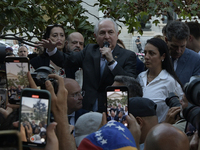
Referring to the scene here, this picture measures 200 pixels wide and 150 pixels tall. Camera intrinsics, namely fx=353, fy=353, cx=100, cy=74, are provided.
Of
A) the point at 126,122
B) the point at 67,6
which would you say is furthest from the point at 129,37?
the point at 126,122

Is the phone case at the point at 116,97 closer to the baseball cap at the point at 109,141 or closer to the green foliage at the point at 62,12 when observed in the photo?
the baseball cap at the point at 109,141

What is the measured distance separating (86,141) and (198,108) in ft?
2.89

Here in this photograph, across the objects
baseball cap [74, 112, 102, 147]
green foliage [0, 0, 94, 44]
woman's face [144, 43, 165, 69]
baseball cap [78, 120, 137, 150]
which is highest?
green foliage [0, 0, 94, 44]

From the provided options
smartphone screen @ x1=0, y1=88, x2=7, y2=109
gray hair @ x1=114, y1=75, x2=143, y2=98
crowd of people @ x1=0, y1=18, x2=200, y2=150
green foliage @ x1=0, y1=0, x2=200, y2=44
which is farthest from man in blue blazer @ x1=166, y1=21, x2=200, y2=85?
smartphone screen @ x1=0, y1=88, x2=7, y2=109

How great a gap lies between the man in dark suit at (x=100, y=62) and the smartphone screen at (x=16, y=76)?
148cm

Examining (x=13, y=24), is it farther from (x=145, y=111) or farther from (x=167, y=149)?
(x=167, y=149)

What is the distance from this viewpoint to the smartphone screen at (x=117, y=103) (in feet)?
8.11

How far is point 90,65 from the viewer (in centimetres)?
404

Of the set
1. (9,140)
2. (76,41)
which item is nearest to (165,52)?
(76,41)

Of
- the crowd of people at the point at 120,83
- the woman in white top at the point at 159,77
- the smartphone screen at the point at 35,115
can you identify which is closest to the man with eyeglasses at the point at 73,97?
the crowd of people at the point at 120,83

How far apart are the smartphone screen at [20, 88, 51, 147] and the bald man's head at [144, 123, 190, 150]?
2.30ft

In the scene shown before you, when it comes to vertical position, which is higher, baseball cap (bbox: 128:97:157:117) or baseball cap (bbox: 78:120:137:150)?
baseball cap (bbox: 78:120:137:150)

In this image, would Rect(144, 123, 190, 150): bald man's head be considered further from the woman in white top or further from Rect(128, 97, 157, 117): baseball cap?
the woman in white top

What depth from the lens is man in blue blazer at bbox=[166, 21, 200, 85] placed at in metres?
4.32
